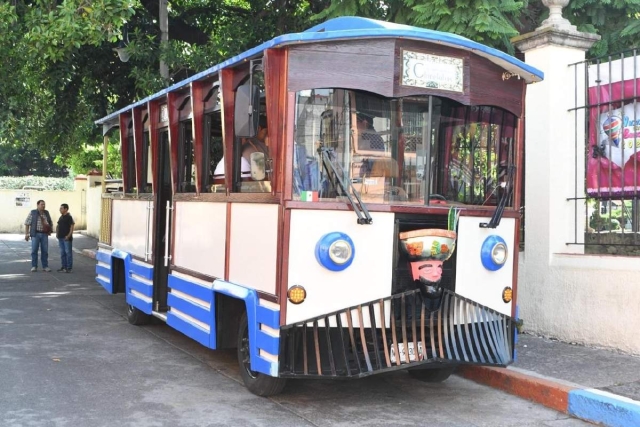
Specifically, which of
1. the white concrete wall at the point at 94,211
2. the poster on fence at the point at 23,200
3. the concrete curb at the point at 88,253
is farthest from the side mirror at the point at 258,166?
the poster on fence at the point at 23,200

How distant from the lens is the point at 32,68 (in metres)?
15.5

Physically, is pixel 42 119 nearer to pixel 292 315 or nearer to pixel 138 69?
pixel 138 69

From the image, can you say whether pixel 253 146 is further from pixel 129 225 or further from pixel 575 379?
pixel 129 225

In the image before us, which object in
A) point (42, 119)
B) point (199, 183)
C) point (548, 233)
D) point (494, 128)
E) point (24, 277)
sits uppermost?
point (42, 119)

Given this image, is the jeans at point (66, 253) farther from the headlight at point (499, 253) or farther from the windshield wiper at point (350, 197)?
the headlight at point (499, 253)

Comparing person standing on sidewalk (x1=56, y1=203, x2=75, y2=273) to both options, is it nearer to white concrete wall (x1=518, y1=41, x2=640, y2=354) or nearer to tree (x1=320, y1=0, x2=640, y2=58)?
tree (x1=320, y1=0, x2=640, y2=58)

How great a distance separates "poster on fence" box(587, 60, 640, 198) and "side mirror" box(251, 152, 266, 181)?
3.72 meters

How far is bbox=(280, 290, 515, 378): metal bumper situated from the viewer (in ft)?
17.5

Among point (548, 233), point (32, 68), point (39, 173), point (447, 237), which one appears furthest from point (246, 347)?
point (39, 173)

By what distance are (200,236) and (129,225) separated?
2.81m

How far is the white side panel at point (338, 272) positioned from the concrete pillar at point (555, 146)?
3183mm

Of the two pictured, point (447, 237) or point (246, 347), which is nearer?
point (447, 237)

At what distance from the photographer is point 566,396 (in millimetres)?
5734

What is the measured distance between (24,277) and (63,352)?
7949 millimetres
